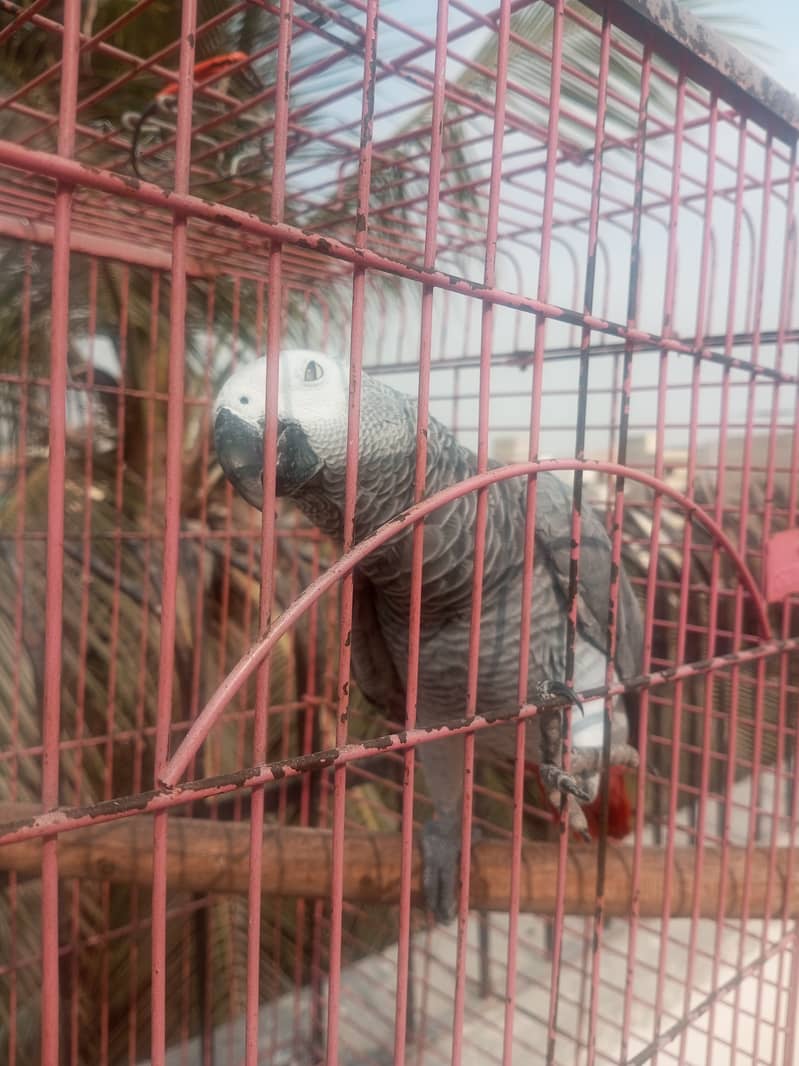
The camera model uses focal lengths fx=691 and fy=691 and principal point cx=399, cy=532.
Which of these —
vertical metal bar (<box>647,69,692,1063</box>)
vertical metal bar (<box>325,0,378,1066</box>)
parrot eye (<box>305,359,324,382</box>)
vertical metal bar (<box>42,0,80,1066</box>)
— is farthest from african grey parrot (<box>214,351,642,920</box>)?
vertical metal bar (<box>42,0,80,1066</box>)

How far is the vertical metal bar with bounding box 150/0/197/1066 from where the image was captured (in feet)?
1.07

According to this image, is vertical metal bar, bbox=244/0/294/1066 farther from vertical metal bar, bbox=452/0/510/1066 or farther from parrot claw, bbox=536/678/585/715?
parrot claw, bbox=536/678/585/715

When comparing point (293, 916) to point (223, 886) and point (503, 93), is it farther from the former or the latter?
point (503, 93)

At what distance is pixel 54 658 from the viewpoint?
1.02ft

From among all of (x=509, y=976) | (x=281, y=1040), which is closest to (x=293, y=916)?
(x=281, y=1040)

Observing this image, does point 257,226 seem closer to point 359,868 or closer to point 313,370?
point 313,370

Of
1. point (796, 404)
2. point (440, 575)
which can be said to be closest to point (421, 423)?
point (440, 575)

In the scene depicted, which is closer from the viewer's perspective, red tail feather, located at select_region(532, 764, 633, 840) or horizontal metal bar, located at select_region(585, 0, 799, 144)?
horizontal metal bar, located at select_region(585, 0, 799, 144)

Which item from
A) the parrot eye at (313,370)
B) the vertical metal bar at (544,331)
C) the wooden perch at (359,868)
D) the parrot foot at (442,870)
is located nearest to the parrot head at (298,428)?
the parrot eye at (313,370)

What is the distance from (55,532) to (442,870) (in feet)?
2.95

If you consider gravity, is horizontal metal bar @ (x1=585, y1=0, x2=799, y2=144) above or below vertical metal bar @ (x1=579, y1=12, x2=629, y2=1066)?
above

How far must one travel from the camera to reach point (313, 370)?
2.40ft

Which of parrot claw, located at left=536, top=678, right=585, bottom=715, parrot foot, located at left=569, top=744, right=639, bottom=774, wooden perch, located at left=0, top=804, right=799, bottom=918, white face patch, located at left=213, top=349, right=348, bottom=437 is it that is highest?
white face patch, located at left=213, top=349, right=348, bottom=437

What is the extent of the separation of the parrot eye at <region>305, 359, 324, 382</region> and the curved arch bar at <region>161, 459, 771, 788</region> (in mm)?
310
